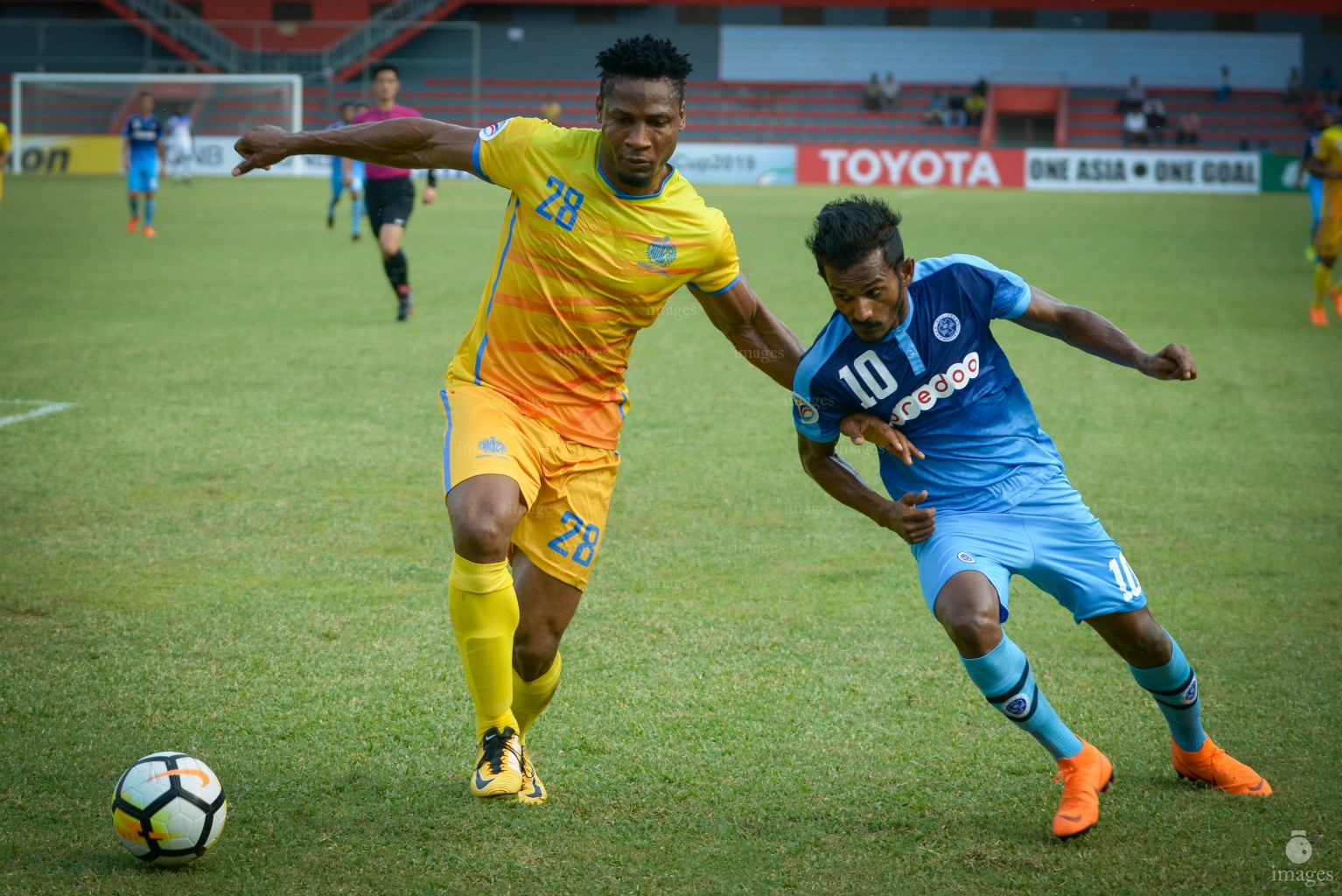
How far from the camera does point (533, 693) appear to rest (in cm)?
415

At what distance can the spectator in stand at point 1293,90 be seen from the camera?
46.7 m

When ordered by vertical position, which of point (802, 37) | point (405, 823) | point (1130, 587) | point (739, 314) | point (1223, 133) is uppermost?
point (802, 37)

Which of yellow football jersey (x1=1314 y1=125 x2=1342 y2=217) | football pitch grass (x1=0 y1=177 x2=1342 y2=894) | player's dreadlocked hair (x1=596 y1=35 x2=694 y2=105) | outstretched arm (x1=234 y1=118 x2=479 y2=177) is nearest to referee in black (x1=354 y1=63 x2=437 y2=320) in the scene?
football pitch grass (x1=0 y1=177 x2=1342 y2=894)

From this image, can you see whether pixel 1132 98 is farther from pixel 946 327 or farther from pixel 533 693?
pixel 533 693

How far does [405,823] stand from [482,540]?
881mm

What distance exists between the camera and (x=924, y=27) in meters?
50.6

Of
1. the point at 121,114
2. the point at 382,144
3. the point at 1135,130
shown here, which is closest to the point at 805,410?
the point at 382,144

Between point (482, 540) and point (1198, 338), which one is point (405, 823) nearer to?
point (482, 540)

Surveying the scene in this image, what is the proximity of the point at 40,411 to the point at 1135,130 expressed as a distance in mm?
40973

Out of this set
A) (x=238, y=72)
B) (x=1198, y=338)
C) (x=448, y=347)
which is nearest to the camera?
(x=448, y=347)

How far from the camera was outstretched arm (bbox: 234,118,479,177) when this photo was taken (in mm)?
4148

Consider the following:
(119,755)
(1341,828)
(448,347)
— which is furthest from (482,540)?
(448,347)

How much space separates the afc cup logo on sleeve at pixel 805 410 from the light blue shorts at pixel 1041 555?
0.50 metres

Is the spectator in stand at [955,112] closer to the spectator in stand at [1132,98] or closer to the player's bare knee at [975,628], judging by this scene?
the spectator in stand at [1132,98]
